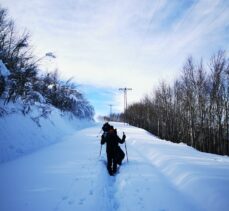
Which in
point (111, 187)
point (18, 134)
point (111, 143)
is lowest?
point (111, 187)

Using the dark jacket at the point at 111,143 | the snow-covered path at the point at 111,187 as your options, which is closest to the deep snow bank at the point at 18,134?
the snow-covered path at the point at 111,187

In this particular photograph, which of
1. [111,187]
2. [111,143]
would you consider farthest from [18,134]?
[111,187]

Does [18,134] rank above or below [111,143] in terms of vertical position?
above

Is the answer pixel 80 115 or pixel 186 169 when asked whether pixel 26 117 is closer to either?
pixel 186 169

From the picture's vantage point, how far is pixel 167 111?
3600 cm

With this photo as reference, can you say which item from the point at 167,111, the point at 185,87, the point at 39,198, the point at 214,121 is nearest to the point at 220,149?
the point at 214,121

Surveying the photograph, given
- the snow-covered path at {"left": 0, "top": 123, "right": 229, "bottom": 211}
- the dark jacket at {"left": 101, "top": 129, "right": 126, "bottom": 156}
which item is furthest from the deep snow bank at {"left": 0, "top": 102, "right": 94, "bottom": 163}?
the dark jacket at {"left": 101, "top": 129, "right": 126, "bottom": 156}

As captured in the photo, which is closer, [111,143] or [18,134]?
[111,143]

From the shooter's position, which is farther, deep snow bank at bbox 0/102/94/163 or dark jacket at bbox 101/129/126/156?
dark jacket at bbox 101/129/126/156

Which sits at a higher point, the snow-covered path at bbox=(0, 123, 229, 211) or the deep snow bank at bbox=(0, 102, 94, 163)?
the deep snow bank at bbox=(0, 102, 94, 163)

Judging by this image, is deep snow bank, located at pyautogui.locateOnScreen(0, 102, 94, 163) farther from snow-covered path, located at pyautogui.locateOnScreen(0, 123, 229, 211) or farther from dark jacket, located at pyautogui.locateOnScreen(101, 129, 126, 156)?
dark jacket, located at pyautogui.locateOnScreen(101, 129, 126, 156)

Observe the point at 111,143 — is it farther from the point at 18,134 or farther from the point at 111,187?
the point at 18,134

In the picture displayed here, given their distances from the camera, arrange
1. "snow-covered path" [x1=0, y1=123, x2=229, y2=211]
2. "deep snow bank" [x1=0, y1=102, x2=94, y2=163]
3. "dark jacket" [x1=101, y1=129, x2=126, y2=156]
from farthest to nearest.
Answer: "dark jacket" [x1=101, y1=129, x2=126, y2=156], "deep snow bank" [x1=0, y1=102, x2=94, y2=163], "snow-covered path" [x1=0, y1=123, x2=229, y2=211]

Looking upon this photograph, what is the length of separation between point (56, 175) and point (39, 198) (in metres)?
1.61
